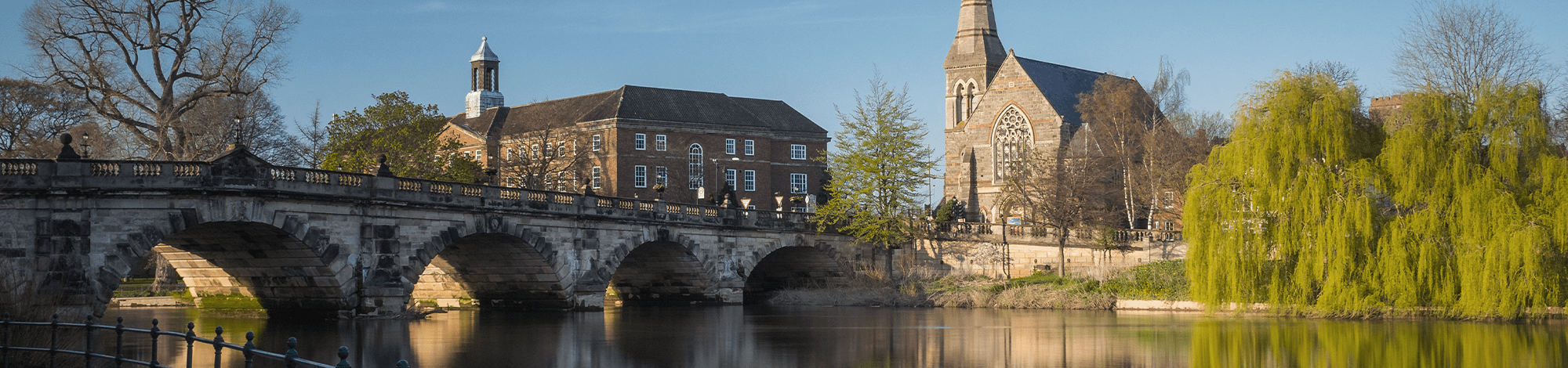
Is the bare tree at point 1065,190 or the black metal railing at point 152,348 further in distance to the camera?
the bare tree at point 1065,190

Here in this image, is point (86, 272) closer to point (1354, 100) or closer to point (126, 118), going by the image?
point (126, 118)

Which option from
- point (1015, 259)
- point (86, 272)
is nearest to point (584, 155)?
point (1015, 259)

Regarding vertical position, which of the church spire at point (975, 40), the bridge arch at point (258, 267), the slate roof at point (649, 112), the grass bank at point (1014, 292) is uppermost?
the church spire at point (975, 40)

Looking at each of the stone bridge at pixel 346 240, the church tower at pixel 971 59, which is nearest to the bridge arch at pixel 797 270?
the stone bridge at pixel 346 240

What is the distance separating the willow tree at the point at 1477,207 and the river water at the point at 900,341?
78cm

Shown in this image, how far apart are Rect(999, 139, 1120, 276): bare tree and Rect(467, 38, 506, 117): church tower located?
40494 millimetres

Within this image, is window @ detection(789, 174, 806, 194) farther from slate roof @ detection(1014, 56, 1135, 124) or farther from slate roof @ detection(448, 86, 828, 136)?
slate roof @ detection(1014, 56, 1135, 124)

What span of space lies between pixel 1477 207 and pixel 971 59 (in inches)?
1819

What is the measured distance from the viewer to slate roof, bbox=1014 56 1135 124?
62906 millimetres

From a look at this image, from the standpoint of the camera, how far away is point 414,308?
1580 inches

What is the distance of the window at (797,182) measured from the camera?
255ft

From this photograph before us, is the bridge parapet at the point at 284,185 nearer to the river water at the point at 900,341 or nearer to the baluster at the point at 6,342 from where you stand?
the river water at the point at 900,341

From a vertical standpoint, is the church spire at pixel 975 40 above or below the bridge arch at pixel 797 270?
above

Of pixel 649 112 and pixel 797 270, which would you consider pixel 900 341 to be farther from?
pixel 649 112
